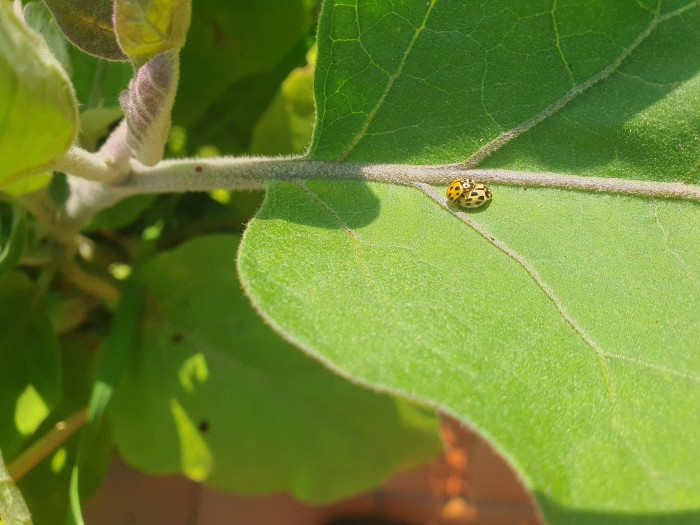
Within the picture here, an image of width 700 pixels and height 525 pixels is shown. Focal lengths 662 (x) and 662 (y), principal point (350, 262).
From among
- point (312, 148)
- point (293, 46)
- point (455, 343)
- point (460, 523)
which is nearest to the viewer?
point (455, 343)

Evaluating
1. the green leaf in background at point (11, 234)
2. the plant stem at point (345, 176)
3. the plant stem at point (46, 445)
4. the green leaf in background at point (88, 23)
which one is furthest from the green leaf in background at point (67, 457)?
the green leaf in background at point (88, 23)

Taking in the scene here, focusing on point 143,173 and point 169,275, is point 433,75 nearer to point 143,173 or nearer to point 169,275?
point 143,173

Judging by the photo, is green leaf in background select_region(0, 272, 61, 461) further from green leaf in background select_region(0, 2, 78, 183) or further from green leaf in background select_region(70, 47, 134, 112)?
green leaf in background select_region(0, 2, 78, 183)

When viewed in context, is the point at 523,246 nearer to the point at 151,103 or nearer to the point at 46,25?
the point at 151,103

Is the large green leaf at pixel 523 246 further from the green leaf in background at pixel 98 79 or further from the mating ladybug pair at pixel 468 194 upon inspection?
the green leaf in background at pixel 98 79

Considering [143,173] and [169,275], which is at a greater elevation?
[143,173]

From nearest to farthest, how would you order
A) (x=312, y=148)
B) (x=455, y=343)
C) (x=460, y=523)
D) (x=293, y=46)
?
(x=455, y=343)
(x=312, y=148)
(x=293, y=46)
(x=460, y=523)

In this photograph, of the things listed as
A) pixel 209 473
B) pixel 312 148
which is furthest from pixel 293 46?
pixel 209 473

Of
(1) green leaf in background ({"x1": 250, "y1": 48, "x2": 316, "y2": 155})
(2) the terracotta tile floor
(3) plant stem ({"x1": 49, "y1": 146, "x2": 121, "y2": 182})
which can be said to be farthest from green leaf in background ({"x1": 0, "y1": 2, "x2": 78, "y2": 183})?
(2) the terracotta tile floor
